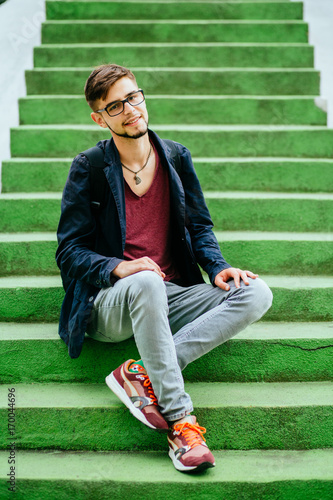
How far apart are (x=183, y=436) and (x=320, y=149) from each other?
219 centimetres

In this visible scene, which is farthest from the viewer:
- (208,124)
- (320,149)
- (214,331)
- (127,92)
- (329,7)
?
(329,7)

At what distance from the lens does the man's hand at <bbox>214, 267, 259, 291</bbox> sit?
189 centimetres

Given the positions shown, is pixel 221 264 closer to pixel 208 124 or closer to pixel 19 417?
pixel 19 417

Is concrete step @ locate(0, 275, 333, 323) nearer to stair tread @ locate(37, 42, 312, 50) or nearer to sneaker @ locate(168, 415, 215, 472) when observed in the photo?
sneaker @ locate(168, 415, 215, 472)

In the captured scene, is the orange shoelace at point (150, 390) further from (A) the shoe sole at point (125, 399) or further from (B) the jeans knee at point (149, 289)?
(B) the jeans knee at point (149, 289)

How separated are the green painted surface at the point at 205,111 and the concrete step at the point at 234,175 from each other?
0.52 m

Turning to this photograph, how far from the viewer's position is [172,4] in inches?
161

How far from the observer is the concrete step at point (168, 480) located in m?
1.66

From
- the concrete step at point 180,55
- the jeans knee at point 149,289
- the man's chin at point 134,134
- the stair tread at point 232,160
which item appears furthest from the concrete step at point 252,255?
the concrete step at point 180,55

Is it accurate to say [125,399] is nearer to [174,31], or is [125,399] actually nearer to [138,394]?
[138,394]

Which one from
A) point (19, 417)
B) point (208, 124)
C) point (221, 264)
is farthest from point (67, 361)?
point (208, 124)

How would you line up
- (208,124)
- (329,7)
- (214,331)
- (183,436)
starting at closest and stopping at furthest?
(183,436), (214,331), (208,124), (329,7)

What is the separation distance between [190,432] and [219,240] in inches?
44.2

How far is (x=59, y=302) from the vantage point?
7.49ft
